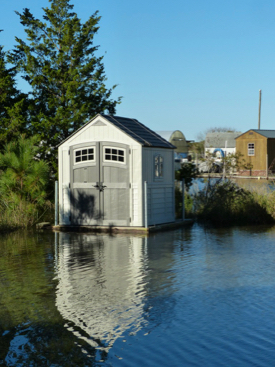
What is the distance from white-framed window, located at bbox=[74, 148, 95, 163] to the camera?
55.7ft

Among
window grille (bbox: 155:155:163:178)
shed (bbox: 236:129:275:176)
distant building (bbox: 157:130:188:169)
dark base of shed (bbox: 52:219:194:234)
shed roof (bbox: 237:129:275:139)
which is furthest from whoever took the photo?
distant building (bbox: 157:130:188:169)

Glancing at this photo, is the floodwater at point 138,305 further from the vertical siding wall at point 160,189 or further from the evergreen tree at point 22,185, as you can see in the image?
the evergreen tree at point 22,185

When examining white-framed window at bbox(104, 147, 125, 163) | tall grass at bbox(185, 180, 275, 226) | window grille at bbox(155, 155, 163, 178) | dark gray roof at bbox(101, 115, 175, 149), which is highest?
dark gray roof at bbox(101, 115, 175, 149)

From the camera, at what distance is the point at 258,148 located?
52500mm

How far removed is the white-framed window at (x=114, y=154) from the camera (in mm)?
16516

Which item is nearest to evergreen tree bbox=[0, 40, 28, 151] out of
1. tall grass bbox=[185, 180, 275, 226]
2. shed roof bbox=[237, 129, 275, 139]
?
tall grass bbox=[185, 180, 275, 226]

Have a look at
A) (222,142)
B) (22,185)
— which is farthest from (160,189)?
(222,142)

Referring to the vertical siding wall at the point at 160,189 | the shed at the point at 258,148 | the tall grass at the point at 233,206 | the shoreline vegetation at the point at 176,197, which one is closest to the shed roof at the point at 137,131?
the vertical siding wall at the point at 160,189

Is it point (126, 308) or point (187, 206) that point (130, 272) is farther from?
point (187, 206)

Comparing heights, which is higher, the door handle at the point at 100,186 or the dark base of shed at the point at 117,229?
the door handle at the point at 100,186

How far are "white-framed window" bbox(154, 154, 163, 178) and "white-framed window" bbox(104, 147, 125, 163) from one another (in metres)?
1.14

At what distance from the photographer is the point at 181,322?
702cm

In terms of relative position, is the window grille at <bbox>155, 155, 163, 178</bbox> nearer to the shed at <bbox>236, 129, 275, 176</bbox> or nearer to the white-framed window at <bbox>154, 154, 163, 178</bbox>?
the white-framed window at <bbox>154, 154, 163, 178</bbox>

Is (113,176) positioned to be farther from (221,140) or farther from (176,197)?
(221,140)
